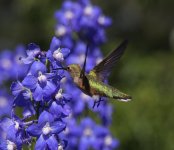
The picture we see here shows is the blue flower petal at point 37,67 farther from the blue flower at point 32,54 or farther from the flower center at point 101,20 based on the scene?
the flower center at point 101,20

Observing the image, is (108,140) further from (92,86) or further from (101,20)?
(92,86)

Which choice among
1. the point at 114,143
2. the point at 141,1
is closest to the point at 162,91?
the point at 141,1

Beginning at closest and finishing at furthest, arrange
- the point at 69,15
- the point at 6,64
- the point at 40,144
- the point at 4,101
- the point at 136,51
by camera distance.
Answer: the point at 40,144 → the point at 69,15 → the point at 4,101 → the point at 6,64 → the point at 136,51

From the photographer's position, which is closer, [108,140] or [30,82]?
[30,82]

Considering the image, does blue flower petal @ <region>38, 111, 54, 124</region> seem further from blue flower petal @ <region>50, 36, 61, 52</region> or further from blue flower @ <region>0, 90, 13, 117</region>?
blue flower @ <region>0, 90, 13, 117</region>

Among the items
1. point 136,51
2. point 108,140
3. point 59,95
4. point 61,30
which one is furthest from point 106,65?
point 136,51

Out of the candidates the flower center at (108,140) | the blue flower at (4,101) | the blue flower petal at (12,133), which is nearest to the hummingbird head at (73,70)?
the blue flower petal at (12,133)

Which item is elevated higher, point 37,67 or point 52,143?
point 37,67

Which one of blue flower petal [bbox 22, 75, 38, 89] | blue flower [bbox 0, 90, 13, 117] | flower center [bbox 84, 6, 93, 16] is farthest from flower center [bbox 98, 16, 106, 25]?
blue flower petal [bbox 22, 75, 38, 89]

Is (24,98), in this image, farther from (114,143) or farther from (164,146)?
(164,146)

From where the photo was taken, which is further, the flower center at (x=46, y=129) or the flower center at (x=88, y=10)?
the flower center at (x=88, y=10)
